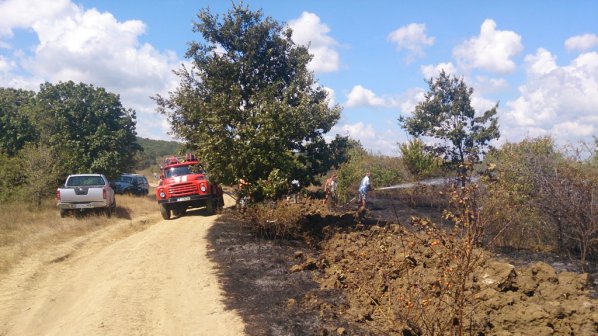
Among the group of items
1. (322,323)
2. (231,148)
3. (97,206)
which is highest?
(231,148)

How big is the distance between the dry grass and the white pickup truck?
38 centimetres

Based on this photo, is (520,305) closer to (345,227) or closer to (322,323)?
(322,323)

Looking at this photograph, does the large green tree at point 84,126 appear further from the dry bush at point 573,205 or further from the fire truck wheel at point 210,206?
the dry bush at point 573,205

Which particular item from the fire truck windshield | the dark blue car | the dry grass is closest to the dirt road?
the dry grass

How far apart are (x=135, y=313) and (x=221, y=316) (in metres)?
1.43

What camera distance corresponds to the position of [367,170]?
26.8 m

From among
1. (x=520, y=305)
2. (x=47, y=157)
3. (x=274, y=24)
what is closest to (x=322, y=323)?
(x=520, y=305)

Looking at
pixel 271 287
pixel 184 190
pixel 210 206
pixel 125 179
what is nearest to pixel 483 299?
pixel 271 287

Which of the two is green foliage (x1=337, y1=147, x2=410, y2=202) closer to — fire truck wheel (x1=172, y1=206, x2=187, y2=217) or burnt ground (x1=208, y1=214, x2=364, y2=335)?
fire truck wheel (x1=172, y1=206, x2=187, y2=217)

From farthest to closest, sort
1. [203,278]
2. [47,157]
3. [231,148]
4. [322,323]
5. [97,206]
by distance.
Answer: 1. [47,157]
2. [97,206]
3. [231,148]
4. [203,278]
5. [322,323]

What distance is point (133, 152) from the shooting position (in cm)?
3228

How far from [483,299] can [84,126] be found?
27.2 m

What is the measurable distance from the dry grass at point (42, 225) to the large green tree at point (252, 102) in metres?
4.18

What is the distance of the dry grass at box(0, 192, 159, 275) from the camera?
39.5 ft
